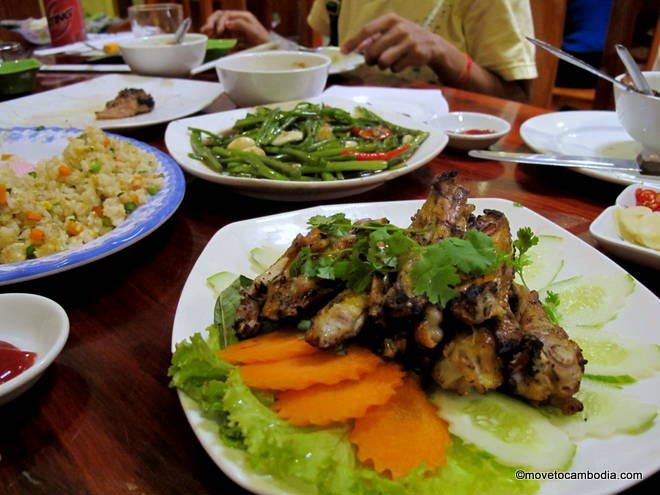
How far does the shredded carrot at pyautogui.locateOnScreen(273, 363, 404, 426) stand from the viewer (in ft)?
2.70

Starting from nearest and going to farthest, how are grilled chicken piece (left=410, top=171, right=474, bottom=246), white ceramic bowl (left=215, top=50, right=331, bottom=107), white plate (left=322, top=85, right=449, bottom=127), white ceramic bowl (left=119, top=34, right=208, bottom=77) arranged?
grilled chicken piece (left=410, top=171, right=474, bottom=246) < white ceramic bowl (left=215, top=50, right=331, bottom=107) < white plate (left=322, top=85, right=449, bottom=127) < white ceramic bowl (left=119, top=34, right=208, bottom=77)

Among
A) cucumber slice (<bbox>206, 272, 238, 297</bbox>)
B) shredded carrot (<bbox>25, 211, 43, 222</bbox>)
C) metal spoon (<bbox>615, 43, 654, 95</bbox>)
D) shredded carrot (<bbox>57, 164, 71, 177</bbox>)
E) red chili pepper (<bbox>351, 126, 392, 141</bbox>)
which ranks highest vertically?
metal spoon (<bbox>615, 43, 654, 95</bbox>)

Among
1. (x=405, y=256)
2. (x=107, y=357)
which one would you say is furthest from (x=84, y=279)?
(x=405, y=256)

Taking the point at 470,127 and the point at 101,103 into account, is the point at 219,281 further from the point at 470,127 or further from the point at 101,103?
the point at 101,103

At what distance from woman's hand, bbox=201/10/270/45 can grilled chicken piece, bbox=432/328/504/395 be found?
4070mm

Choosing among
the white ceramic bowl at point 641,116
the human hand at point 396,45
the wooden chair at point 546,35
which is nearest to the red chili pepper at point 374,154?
the white ceramic bowl at point 641,116

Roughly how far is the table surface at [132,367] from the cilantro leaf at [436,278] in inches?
16.3

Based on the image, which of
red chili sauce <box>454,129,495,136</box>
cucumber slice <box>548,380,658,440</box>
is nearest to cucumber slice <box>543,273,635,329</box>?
cucumber slice <box>548,380,658,440</box>

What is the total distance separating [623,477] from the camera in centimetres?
72

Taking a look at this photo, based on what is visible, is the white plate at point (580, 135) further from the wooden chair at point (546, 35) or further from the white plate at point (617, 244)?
the wooden chair at point (546, 35)

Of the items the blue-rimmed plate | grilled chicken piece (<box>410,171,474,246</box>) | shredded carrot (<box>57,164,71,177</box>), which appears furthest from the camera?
shredded carrot (<box>57,164,71,177</box>)

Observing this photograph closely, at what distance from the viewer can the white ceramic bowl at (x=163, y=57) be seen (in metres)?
3.17

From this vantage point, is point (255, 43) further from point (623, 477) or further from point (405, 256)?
point (623, 477)

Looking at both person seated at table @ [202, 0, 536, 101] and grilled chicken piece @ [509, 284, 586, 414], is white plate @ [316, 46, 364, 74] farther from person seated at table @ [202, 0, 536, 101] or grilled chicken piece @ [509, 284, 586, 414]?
grilled chicken piece @ [509, 284, 586, 414]
